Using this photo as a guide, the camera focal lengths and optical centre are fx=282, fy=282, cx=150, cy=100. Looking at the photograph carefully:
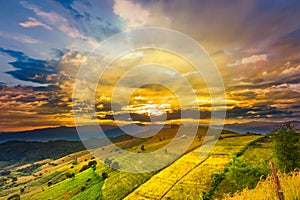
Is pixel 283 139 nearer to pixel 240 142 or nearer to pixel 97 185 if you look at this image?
pixel 240 142

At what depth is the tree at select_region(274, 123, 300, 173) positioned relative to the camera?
154ft

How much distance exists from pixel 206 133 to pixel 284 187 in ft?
329

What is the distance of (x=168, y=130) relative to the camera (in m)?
145

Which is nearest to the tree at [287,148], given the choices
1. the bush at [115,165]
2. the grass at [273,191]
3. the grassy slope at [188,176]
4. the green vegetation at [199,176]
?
the green vegetation at [199,176]

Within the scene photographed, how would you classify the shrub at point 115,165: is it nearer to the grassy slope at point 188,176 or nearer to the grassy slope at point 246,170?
the grassy slope at point 188,176

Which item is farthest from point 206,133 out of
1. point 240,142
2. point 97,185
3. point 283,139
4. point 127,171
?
point 283,139

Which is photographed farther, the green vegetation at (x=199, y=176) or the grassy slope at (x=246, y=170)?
the green vegetation at (x=199, y=176)

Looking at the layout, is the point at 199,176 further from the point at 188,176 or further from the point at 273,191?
the point at 273,191

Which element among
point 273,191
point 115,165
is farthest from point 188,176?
point 273,191

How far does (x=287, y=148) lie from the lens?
4847 cm

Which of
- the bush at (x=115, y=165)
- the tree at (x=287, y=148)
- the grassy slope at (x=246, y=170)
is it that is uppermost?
the tree at (x=287, y=148)

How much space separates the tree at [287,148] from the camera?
1849 inches

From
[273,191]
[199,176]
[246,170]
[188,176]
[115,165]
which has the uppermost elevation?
[273,191]

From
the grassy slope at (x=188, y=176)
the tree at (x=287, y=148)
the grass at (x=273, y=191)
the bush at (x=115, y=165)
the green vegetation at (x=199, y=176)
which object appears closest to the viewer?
the grass at (x=273, y=191)
